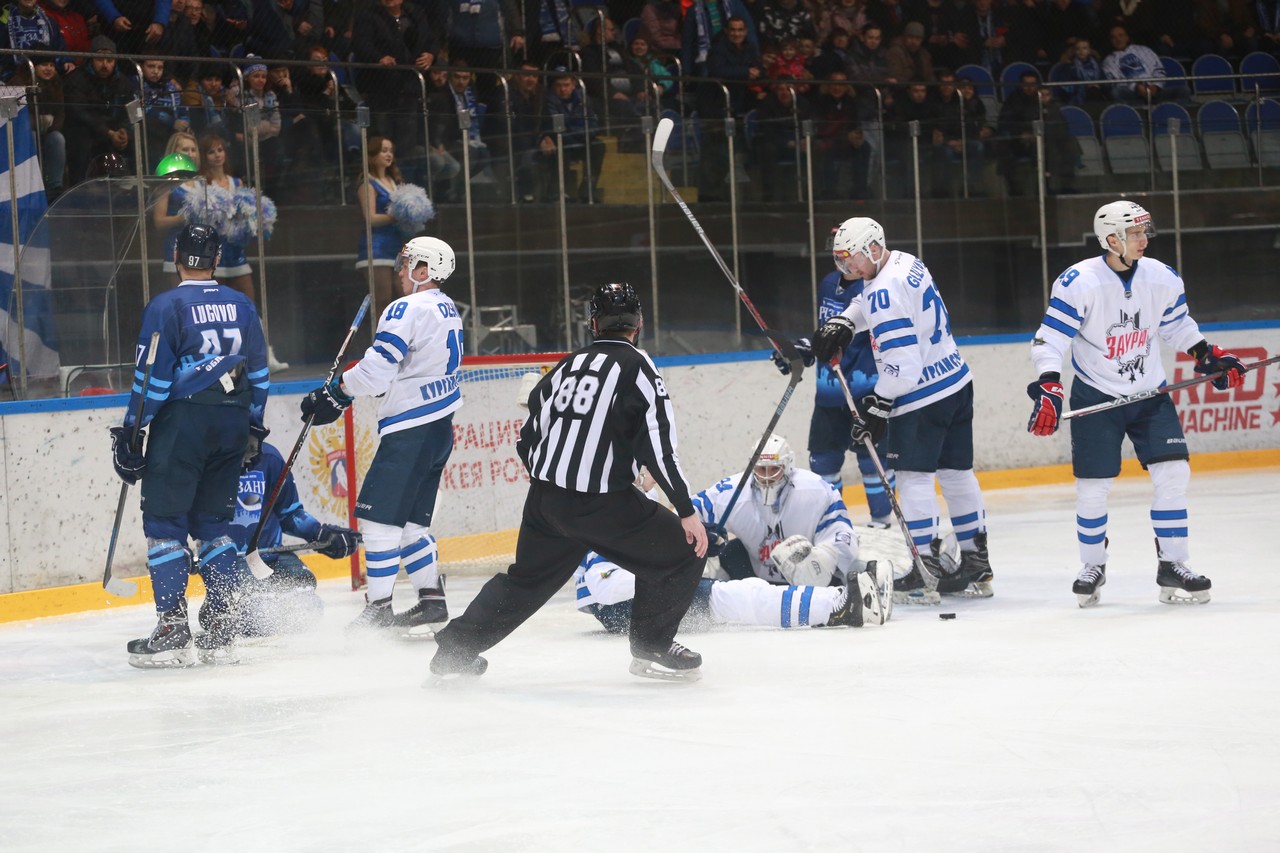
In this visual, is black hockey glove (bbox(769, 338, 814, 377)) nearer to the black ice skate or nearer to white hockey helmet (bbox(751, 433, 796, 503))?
white hockey helmet (bbox(751, 433, 796, 503))

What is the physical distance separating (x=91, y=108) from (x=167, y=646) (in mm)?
2609

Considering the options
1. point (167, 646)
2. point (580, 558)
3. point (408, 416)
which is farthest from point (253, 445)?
point (580, 558)

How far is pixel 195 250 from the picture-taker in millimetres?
4898

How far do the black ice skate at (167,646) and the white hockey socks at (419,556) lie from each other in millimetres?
827

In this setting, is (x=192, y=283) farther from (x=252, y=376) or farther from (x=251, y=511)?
(x=251, y=511)

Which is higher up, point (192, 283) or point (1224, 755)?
point (192, 283)

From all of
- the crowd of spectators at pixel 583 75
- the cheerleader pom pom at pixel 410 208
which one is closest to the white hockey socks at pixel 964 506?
the cheerleader pom pom at pixel 410 208

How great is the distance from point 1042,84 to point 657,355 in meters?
3.97

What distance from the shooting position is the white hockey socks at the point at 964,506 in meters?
A: 5.89

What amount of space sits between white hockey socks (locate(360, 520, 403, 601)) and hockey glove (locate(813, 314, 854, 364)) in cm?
158

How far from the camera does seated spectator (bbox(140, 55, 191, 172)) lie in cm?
661

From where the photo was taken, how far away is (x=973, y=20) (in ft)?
37.7

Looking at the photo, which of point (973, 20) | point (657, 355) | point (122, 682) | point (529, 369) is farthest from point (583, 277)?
point (973, 20)

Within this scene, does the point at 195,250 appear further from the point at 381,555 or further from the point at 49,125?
the point at 49,125
